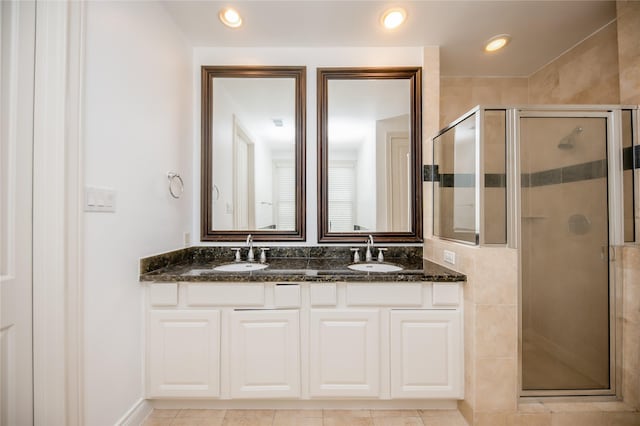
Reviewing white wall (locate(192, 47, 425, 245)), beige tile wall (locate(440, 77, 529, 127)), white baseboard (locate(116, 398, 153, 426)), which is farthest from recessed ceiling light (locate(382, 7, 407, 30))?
white baseboard (locate(116, 398, 153, 426))

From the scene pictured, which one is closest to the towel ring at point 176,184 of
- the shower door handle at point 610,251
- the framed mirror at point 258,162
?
the framed mirror at point 258,162

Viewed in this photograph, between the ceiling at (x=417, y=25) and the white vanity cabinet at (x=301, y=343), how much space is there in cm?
173

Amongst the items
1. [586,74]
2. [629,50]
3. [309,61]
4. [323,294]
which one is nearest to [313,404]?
[323,294]

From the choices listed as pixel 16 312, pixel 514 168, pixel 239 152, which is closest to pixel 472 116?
pixel 514 168

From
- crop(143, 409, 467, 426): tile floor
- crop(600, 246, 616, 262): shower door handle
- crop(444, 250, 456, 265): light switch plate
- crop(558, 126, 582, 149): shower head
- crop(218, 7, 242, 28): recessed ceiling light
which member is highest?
crop(218, 7, 242, 28): recessed ceiling light

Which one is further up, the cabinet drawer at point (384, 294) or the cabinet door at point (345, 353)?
the cabinet drawer at point (384, 294)

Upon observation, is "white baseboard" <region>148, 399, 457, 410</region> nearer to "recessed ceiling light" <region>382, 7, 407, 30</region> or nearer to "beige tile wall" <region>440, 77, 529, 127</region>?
"beige tile wall" <region>440, 77, 529, 127</region>

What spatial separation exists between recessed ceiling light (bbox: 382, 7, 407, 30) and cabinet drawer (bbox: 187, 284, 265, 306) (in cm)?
190

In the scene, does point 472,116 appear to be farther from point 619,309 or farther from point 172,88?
point 172,88

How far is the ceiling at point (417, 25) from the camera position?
1744 mm

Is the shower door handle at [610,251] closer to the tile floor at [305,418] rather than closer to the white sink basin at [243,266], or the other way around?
the tile floor at [305,418]

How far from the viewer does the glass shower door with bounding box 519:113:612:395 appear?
152 cm

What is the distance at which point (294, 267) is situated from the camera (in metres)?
1.81

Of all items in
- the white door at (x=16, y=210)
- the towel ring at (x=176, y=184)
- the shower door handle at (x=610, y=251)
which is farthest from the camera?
the towel ring at (x=176, y=184)
